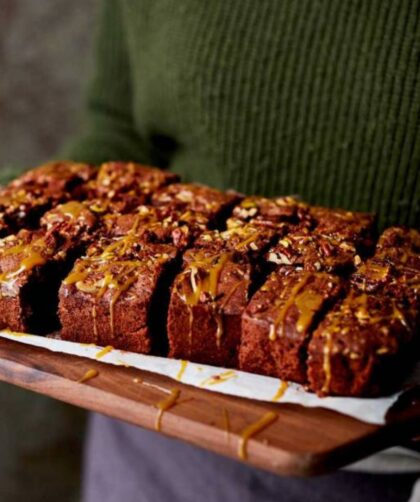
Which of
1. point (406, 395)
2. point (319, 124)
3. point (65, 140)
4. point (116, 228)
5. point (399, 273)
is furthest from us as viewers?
point (65, 140)

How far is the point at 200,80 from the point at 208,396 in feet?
2.66

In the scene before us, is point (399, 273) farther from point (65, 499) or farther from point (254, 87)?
point (65, 499)

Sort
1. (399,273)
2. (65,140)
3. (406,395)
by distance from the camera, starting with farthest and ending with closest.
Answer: (65,140)
(399,273)
(406,395)

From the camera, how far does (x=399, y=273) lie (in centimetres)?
108

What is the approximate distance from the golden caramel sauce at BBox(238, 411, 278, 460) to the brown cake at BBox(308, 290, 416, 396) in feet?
0.29

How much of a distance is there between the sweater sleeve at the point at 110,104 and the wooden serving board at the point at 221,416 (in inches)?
37.3

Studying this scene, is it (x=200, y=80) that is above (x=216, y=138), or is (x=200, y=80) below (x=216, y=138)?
above

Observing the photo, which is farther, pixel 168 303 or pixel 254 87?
pixel 254 87

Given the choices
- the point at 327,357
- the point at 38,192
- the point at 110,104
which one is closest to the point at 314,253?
the point at 327,357

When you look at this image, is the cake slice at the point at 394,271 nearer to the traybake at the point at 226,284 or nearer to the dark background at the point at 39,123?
the traybake at the point at 226,284

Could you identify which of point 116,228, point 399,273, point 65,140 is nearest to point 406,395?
point 399,273

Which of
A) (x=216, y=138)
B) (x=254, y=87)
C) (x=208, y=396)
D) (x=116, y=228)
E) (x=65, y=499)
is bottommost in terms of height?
(x=65, y=499)

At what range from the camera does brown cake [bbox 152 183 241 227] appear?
4.31 feet

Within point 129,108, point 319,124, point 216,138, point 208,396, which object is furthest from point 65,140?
point 208,396
